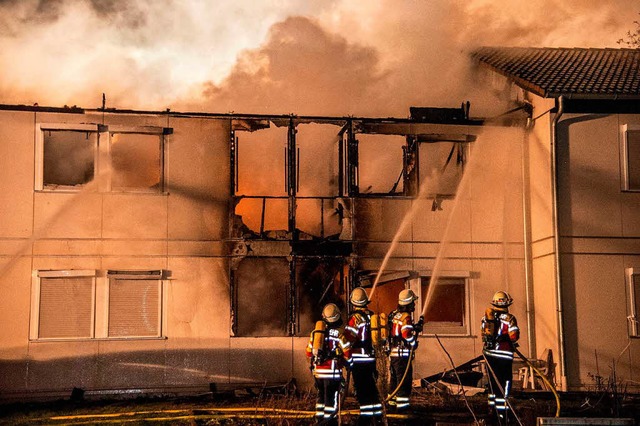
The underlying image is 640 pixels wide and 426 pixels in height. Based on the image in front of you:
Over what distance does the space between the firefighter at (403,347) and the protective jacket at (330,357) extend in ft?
4.66

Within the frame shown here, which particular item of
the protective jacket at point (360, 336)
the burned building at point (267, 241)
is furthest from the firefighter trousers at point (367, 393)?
the burned building at point (267, 241)

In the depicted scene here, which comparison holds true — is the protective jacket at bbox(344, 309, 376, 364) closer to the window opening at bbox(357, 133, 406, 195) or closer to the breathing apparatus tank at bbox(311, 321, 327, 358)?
the breathing apparatus tank at bbox(311, 321, 327, 358)

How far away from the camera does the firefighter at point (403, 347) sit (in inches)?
494

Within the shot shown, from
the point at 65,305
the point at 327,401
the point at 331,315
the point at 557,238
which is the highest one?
the point at 557,238

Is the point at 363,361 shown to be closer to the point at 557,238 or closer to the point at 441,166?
the point at 557,238

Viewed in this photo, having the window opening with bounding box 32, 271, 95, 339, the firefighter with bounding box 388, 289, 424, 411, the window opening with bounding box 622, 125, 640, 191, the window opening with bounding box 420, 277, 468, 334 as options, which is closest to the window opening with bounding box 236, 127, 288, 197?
the window opening with bounding box 420, 277, 468, 334

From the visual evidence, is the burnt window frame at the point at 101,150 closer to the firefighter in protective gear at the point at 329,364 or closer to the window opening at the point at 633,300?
the firefighter in protective gear at the point at 329,364

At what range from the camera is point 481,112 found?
1800cm

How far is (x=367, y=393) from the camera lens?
11820 millimetres

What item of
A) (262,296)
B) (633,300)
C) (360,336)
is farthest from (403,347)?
(633,300)

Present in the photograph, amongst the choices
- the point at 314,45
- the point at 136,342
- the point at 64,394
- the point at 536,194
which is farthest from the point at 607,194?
the point at 64,394

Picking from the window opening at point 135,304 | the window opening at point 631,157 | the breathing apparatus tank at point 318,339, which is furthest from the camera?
the window opening at point 631,157

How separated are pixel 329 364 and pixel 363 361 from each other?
67 centimetres

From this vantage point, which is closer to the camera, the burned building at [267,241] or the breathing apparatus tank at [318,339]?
the breathing apparatus tank at [318,339]
